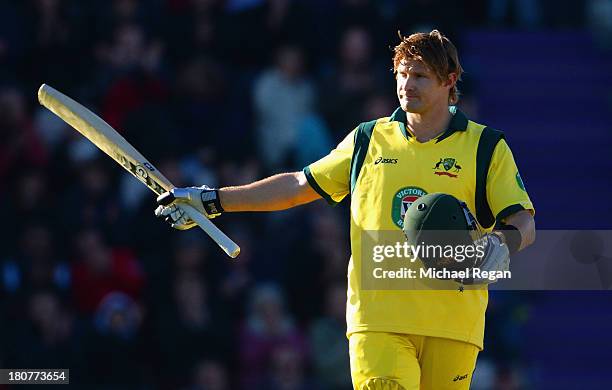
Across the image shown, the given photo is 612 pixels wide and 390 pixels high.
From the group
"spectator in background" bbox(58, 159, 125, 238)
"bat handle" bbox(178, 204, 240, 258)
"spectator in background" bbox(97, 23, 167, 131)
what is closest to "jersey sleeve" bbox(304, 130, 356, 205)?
"bat handle" bbox(178, 204, 240, 258)

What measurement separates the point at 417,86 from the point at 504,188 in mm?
639

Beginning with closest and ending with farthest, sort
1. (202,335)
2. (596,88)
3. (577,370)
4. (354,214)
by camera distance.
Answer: (354,214), (202,335), (577,370), (596,88)

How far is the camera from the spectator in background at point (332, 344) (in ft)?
37.8

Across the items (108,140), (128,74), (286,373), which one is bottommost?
(286,373)

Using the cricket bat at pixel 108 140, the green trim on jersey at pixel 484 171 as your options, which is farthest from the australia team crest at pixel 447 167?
the cricket bat at pixel 108 140

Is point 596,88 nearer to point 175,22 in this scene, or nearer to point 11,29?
point 175,22

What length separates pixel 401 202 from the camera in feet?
23.2

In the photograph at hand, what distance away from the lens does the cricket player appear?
23.0ft

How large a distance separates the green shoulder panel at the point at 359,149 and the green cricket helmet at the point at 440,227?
57 cm

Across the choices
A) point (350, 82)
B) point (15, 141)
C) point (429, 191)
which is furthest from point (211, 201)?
point (350, 82)

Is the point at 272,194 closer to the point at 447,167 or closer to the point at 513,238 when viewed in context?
the point at 447,167

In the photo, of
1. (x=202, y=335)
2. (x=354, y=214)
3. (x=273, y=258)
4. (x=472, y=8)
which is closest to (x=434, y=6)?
(x=472, y=8)

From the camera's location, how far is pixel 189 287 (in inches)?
460

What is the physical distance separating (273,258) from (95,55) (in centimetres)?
250
